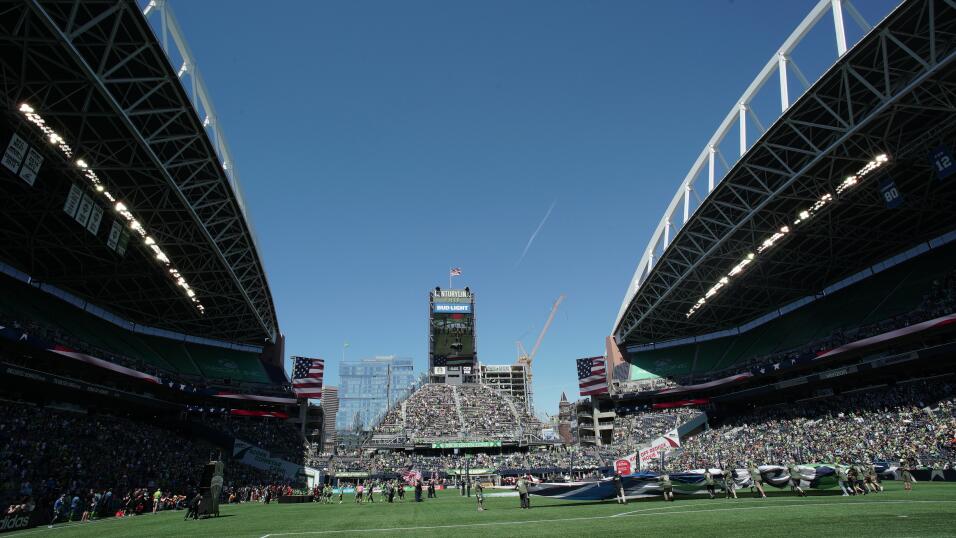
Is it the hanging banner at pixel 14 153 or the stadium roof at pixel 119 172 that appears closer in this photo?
the stadium roof at pixel 119 172

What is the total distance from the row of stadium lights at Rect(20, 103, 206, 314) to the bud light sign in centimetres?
3588

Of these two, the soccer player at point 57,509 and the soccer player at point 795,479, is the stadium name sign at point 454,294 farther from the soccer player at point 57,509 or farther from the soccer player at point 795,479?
the soccer player at point 795,479

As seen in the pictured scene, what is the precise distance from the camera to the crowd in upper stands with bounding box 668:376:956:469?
33.6 metres

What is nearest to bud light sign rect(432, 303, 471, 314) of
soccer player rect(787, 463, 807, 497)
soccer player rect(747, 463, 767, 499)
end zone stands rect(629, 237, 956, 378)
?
end zone stands rect(629, 237, 956, 378)

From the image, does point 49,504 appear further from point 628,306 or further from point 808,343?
point 808,343

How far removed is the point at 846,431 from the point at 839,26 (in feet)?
102

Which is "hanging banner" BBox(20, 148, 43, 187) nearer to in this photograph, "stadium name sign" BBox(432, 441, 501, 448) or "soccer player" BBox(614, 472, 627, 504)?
"soccer player" BBox(614, 472, 627, 504)

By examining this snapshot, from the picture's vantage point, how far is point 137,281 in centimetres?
4378

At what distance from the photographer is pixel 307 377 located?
64.6m

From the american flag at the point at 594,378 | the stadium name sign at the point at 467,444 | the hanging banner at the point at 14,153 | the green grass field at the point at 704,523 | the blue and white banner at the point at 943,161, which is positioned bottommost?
the green grass field at the point at 704,523

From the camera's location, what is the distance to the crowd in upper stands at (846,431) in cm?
3362

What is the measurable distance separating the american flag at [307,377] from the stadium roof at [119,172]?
15023mm

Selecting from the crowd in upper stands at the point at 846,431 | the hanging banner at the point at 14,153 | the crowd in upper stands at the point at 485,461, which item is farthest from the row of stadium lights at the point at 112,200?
the crowd in upper stands at the point at 846,431

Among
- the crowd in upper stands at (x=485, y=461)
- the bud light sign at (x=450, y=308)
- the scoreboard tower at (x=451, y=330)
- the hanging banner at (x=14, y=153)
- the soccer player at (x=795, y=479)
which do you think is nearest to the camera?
the soccer player at (x=795, y=479)
